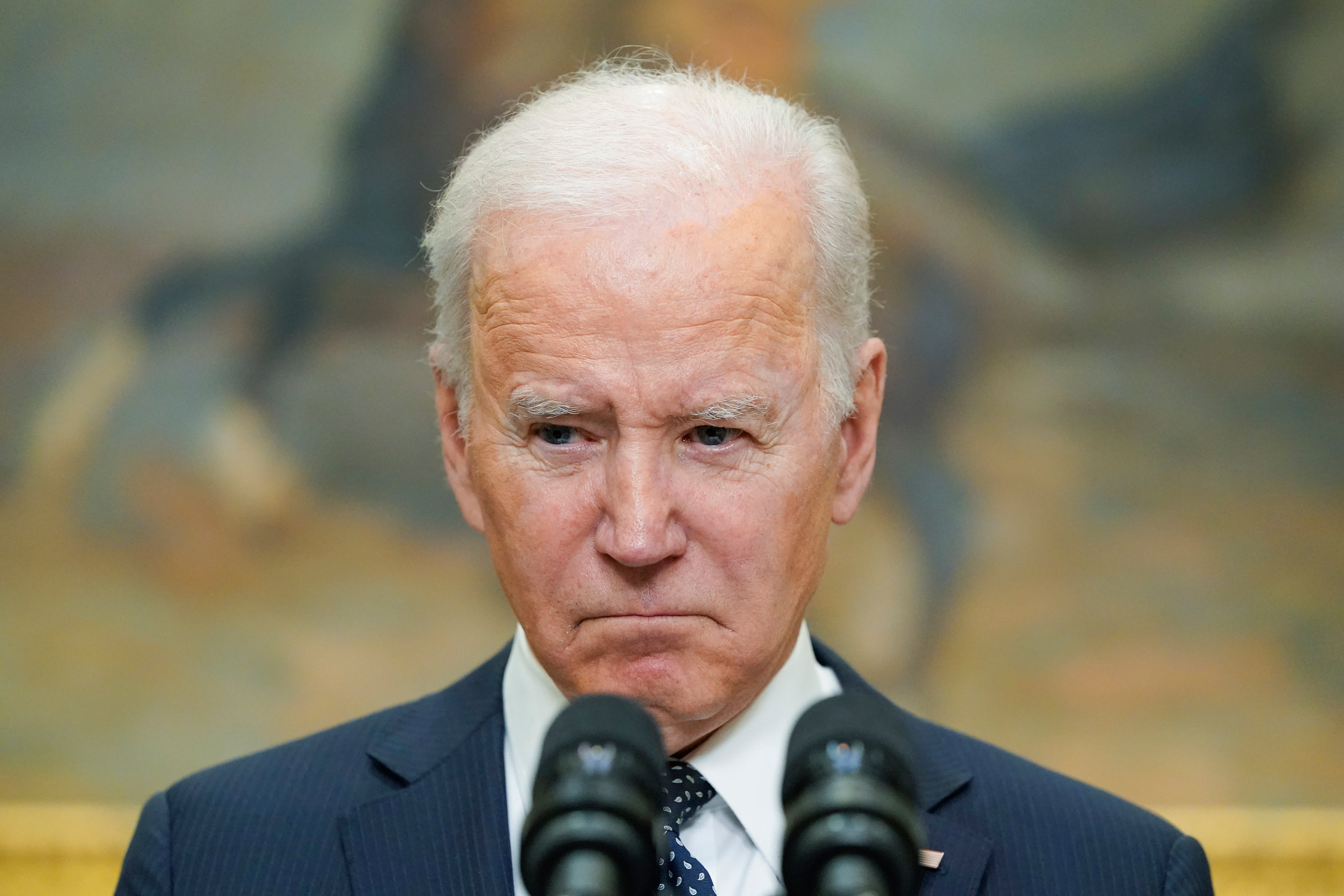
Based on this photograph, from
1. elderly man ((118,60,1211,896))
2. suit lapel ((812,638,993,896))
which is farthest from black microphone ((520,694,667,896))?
suit lapel ((812,638,993,896))

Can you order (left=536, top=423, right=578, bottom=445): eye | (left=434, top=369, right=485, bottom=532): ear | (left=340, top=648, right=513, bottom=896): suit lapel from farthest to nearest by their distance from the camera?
(left=434, top=369, right=485, bottom=532): ear
(left=340, top=648, right=513, bottom=896): suit lapel
(left=536, top=423, right=578, bottom=445): eye

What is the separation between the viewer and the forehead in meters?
1.86

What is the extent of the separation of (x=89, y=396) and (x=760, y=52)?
3.23 m

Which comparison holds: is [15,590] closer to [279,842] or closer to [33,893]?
[33,893]

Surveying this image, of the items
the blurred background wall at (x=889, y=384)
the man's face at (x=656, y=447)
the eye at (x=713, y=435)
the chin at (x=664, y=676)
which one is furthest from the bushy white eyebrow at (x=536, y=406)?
the blurred background wall at (x=889, y=384)

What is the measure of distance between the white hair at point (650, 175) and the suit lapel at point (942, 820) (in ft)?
1.99

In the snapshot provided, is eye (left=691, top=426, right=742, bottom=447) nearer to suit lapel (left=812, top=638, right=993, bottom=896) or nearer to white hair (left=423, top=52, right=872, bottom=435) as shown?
white hair (left=423, top=52, right=872, bottom=435)

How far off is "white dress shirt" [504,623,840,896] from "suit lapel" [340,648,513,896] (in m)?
0.03

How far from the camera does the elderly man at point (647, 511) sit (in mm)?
1885

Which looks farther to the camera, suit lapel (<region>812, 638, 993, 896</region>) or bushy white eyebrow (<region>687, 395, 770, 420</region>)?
suit lapel (<region>812, 638, 993, 896</region>)

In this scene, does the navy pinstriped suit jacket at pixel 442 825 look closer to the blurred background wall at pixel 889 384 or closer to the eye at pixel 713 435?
the eye at pixel 713 435

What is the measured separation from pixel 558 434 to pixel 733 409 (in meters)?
0.26

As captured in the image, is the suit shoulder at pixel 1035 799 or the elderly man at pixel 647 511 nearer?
the elderly man at pixel 647 511

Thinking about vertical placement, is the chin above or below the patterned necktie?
above
